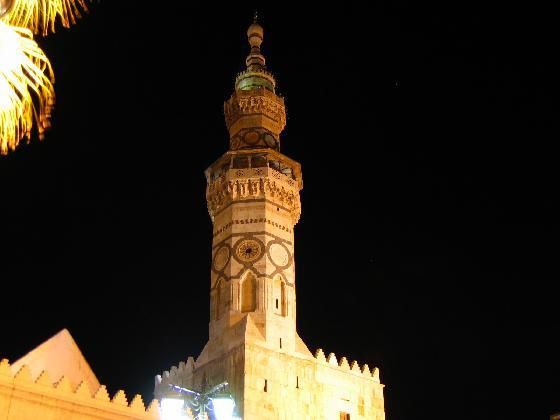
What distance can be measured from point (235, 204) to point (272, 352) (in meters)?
6.61

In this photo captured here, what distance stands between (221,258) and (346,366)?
640cm

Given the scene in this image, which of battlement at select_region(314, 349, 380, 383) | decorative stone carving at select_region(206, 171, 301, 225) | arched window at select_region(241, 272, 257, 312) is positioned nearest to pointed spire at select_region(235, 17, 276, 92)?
decorative stone carving at select_region(206, 171, 301, 225)

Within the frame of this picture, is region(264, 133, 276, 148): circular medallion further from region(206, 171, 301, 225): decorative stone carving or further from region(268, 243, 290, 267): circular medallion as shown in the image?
region(268, 243, 290, 267): circular medallion

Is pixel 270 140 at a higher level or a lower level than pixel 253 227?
higher

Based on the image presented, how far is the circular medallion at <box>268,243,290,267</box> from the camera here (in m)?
28.9

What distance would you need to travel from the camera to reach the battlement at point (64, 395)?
46.1ft

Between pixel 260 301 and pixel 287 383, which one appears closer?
pixel 287 383

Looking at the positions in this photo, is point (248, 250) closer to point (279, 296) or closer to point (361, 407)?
point (279, 296)

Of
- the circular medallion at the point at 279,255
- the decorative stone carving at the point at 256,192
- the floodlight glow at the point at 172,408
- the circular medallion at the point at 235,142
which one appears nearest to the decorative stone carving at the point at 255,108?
the circular medallion at the point at 235,142

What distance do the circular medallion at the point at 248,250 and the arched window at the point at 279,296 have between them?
4.11 ft

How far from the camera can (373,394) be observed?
93.6ft

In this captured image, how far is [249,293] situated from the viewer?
28266 mm

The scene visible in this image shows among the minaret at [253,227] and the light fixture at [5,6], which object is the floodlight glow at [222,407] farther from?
the light fixture at [5,6]

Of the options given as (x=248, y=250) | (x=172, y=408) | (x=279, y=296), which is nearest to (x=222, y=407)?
(x=172, y=408)
